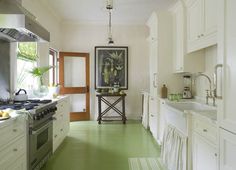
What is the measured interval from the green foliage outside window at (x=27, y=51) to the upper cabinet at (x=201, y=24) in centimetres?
271

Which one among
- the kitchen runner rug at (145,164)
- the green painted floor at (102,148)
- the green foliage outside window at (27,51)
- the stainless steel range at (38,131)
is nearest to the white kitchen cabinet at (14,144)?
the stainless steel range at (38,131)

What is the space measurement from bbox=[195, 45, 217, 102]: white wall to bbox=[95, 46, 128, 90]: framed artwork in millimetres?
2942

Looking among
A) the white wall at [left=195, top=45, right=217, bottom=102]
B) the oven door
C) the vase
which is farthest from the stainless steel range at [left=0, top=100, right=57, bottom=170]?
the white wall at [left=195, top=45, right=217, bottom=102]

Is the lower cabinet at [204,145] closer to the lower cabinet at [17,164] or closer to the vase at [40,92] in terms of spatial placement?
the lower cabinet at [17,164]

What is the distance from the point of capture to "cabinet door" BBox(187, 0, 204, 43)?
3.01 metres

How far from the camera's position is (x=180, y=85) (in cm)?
432

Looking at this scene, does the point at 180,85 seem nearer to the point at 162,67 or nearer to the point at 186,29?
the point at 162,67

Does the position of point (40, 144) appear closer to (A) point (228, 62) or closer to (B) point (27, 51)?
(B) point (27, 51)

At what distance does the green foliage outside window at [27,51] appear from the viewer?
3689 mm

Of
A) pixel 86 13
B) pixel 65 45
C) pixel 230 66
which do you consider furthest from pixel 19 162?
pixel 65 45

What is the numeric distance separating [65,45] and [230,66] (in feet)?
18.4

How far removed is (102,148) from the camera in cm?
388

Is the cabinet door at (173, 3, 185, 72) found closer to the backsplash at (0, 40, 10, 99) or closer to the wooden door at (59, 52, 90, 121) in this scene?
the backsplash at (0, 40, 10, 99)

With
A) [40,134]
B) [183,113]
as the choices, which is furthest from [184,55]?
[40,134]
